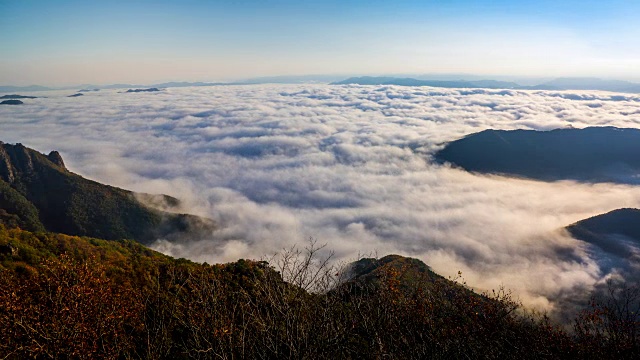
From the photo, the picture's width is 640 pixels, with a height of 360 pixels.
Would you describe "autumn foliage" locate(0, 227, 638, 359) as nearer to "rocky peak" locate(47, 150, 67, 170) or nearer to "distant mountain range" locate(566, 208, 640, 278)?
"distant mountain range" locate(566, 208, 640, 278)

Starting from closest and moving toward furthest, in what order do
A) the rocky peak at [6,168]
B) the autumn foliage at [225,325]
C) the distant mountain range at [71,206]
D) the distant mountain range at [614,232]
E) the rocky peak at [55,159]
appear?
the autumn foliage at [225,325] < the distant mountain range at [71,206] < the distant mountain range at [614,232] < the rocky peak at [6,168] < the rocky peak at [55,159]

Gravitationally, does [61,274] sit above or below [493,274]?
above

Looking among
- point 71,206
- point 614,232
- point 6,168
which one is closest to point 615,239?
point 614,232

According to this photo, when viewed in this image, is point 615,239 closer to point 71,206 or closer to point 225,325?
point 225,325

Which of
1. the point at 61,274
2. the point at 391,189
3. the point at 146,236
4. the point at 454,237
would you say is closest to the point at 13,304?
the point at 61,274

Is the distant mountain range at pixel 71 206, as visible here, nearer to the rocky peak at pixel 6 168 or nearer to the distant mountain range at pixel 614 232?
the rocky peak at pixel 6 168

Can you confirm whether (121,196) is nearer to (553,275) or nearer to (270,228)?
(270,228)

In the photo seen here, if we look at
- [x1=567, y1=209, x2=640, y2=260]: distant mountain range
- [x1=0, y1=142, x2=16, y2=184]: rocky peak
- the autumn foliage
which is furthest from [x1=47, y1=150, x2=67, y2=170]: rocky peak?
[x1=567, y1=209, x2=640, y2=260]: distant mountain range

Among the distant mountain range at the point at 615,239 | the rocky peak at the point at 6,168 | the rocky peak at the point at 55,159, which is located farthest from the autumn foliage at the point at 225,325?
the rocky peak at the point at 55,159
